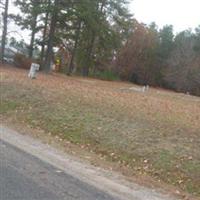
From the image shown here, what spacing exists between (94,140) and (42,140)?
1327mm

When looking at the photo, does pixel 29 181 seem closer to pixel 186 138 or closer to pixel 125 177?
pixel 125 177

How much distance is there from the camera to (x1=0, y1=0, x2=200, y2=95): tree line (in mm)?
42688

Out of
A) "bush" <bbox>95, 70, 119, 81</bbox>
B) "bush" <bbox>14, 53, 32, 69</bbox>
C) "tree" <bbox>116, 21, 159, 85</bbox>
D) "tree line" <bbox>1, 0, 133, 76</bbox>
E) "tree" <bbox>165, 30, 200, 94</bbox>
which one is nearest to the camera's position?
"tree line" <bbox>1, 0, 133, 76</bbox>

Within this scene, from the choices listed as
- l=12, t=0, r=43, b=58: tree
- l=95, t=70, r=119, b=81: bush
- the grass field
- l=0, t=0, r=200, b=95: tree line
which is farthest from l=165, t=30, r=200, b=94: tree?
the grass field

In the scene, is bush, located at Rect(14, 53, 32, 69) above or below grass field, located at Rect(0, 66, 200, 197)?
below

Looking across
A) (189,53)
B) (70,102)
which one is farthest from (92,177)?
(189,53)

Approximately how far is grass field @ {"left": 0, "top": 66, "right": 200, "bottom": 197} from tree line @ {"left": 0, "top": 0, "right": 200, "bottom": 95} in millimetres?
23443

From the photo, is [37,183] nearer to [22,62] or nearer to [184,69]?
[22,62]

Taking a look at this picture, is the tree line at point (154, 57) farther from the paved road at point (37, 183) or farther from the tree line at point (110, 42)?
the paved road at point (37, 183)

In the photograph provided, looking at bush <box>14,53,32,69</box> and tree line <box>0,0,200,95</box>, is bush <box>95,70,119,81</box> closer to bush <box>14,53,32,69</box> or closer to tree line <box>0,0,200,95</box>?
tree line <box>0,0,200,95</box>

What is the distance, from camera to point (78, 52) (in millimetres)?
60531

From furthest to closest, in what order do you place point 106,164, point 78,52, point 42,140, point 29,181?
1. point 78,52
2. point 42,140
3. point 106,164
4. point 29,181

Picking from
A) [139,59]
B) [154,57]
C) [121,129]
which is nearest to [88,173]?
[121,129]

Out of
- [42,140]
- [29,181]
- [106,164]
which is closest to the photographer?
[29,181]
